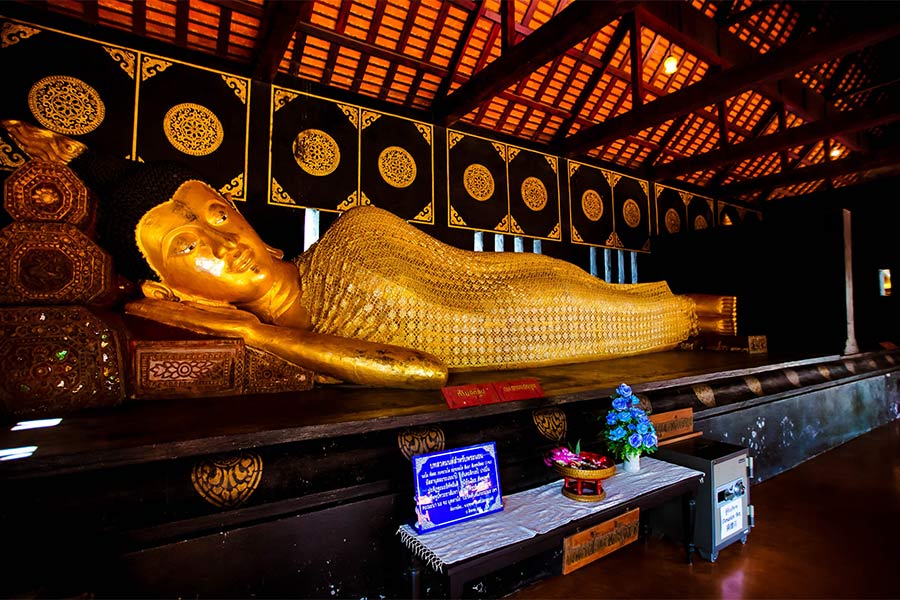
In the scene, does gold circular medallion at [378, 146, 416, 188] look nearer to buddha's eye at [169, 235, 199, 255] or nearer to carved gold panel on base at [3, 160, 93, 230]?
buddha's eye at [169, 235, 199, 255]

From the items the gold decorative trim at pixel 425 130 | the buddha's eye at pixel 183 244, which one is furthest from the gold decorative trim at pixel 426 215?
the buddha's eye at pixel 183 244

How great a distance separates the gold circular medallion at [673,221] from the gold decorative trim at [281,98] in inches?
218

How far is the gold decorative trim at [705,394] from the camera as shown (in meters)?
2.30

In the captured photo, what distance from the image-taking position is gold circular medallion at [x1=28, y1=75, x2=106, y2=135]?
2.71 meters

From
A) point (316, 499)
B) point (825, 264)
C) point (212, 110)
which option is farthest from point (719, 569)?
point (212, 110)

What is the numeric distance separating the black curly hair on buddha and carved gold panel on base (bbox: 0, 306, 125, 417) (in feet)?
1.50

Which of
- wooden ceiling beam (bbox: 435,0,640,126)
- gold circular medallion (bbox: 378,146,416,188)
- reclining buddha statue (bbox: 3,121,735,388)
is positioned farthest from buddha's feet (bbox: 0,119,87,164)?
wooden ceiling beam (bbox: 435,0,640,126)

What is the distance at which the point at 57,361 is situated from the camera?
4.27ft

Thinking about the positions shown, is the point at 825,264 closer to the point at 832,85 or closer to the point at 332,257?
the point at 332,257

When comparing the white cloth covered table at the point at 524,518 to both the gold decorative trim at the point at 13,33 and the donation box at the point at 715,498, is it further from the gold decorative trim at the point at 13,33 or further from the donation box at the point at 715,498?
the gold decorative trim at the point at 13,33

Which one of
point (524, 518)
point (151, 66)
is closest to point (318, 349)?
point (524, 518)

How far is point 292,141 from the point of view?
11.7 feet

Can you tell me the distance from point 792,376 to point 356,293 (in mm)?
2916

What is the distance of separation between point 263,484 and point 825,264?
4.96 meters
